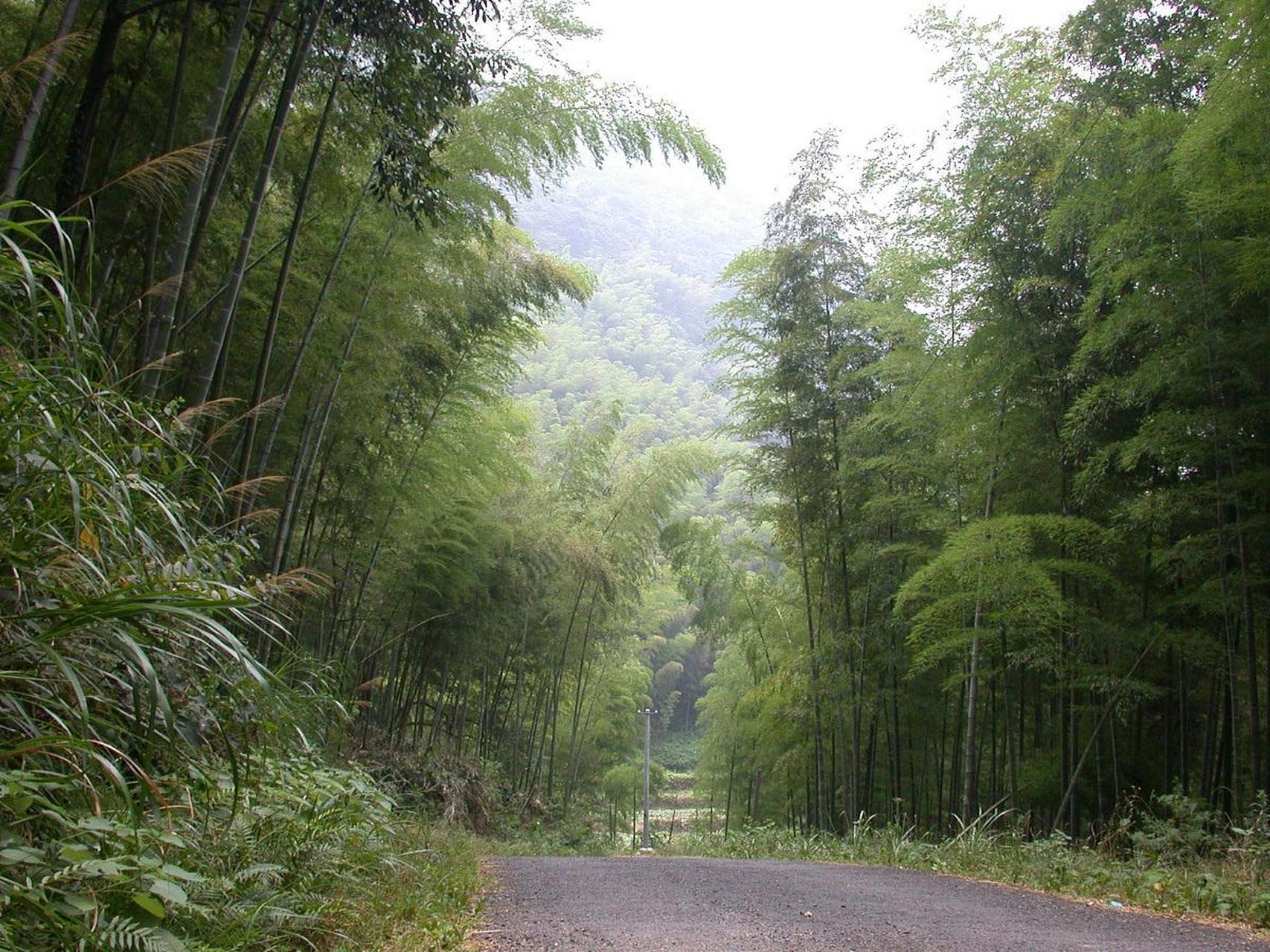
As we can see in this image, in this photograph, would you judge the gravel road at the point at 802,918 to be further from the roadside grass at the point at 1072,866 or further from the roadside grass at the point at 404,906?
the roadside grass at the point at 1072,866

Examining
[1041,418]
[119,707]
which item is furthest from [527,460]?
[119,707]

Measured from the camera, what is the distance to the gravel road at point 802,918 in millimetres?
2572

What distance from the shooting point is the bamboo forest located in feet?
5.67

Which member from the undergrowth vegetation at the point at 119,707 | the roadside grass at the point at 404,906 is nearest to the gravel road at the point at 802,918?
the roadside grass at the point at 404,906

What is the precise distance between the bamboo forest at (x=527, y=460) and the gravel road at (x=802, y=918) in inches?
16.0

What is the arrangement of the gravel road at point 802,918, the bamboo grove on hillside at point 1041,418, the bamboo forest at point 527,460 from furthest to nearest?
the bamboo grove on hillside at point 1041,418 < the gravel road at point 802,918 < the bamboo forest at point 527,460

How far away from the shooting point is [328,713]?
14.2 feet

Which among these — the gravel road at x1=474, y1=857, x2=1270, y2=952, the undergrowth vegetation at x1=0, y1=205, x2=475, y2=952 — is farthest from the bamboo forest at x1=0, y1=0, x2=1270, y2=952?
the gravel road at x1=474, y1=857, x2=1270, y2=952

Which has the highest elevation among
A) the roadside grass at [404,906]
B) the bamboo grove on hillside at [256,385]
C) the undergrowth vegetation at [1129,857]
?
the bamboo grove on hillside at [256,385]

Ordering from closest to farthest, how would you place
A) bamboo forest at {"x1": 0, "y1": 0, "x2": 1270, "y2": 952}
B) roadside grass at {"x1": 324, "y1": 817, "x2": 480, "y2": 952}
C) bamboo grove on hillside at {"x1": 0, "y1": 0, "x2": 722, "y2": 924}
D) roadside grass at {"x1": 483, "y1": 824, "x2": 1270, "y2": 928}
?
bamboo grove on hillside at {"x1": 0, "y1": 0, "x2": 722, "y2": 924} < bamboo forest at {"x1": 0, "y1": 0, "x2": 1270, "y2": 952} < roadside grass at {"x1": 324, "y1": 817, "x2": 480, "y2": 952} < roadside grass at {"x1": 483, "y1": 824, "x2": 1270, "y2": 928}

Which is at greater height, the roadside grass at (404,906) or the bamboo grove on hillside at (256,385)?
the bamboo grove on hillside at (256,385)

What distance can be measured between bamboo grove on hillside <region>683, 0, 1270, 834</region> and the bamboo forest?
0.04 m

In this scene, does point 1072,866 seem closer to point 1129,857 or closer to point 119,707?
point 1129,857

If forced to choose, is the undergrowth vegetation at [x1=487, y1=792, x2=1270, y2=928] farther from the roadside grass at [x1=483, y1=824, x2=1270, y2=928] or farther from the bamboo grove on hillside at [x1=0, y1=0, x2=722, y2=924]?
Result: the bamboo grove on hillside at [x1=0, y1=0, x2=722, y2=924]
